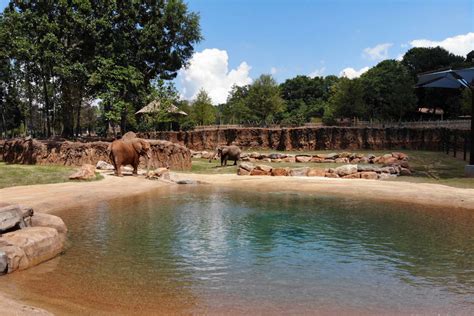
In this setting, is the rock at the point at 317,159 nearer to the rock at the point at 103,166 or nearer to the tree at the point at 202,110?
the rock at the point at 103,166

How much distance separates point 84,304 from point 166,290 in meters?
1.51

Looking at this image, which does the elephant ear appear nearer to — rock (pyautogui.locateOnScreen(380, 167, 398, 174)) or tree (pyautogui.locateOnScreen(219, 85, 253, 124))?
rock (pyautogui.locateOnScreen(380, 167, 398, 174))

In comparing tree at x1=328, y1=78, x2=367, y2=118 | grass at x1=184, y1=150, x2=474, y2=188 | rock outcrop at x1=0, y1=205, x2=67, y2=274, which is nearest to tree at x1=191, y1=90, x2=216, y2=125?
tree at x1=328, y1=78, x2=367, y2=118

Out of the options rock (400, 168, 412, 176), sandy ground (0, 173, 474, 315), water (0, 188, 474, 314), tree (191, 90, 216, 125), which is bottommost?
water (0, 188, 474, 314)

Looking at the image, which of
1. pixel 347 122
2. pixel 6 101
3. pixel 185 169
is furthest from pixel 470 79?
pixel 6 101

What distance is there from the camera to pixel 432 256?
10.8 metres

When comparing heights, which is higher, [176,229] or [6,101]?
[6,101]

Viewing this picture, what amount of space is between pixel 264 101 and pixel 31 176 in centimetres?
5428

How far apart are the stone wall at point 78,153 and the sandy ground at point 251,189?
3175 millimetres

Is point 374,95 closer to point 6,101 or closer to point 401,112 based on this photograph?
point 401,112

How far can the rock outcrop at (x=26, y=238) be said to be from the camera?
29.8 feet

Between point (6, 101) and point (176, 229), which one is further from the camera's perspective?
point (6, 101)

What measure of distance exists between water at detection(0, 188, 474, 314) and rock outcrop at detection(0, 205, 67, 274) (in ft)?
1.01

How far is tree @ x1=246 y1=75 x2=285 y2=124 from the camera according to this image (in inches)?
2877
